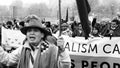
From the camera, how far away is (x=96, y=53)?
670 centimetres

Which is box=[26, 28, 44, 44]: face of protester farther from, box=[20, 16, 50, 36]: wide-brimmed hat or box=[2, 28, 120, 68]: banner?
box=[2, 28, 120, 68]: banner

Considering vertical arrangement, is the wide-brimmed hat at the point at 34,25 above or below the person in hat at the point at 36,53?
above

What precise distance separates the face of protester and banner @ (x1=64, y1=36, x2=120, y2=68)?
8.67ft

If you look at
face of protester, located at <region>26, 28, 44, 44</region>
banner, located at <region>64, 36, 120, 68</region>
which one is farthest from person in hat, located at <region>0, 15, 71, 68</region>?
banner, located at <region>64, 36, 120, 68</region>

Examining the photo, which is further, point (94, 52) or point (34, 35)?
point (94, 52)

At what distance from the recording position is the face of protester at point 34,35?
3.97m

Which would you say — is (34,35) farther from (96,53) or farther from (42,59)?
(96,53)

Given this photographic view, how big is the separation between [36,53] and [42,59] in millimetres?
105

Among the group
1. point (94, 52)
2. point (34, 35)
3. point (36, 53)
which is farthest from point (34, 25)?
point (94, 52)

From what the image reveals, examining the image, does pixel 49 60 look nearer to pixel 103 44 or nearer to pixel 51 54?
pixel 51 54

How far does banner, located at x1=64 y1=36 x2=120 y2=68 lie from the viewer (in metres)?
6.48

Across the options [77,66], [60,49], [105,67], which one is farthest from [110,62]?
[60,49]

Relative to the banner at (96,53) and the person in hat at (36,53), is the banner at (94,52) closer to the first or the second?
the banner at (96,53)

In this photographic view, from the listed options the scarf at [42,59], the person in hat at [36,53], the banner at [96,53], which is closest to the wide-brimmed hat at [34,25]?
the person in hat at [36,53]
